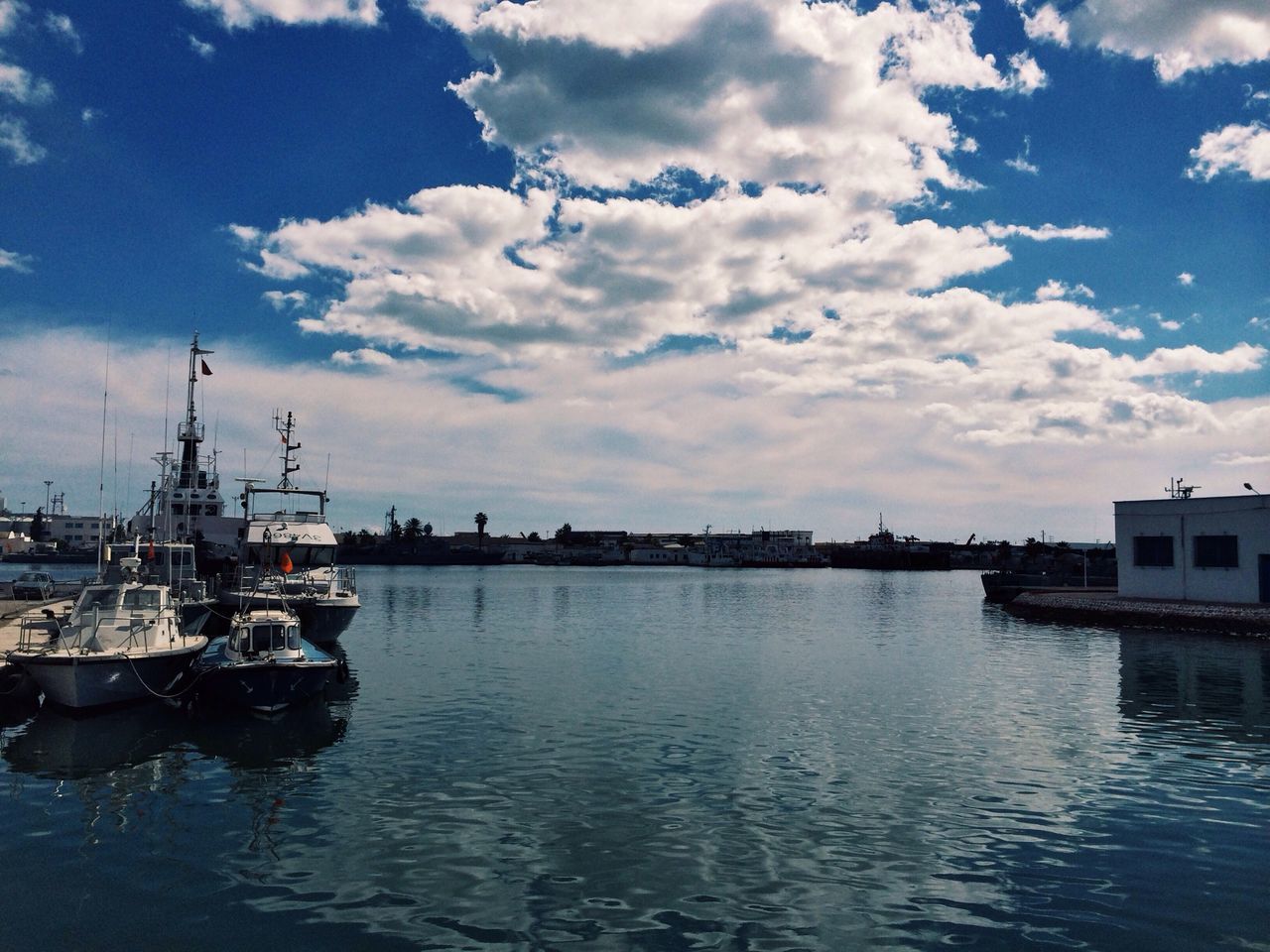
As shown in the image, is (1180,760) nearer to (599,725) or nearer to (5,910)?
(599,725)

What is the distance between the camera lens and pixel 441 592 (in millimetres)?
106375

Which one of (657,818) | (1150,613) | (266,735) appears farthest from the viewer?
(1150,613)

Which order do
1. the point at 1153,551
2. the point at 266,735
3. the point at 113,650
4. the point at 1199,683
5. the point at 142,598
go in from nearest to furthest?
the point at 266,735 → the point at 113,650 → the point at 142,598 → the point at 1199,683 → the point at 1153,551

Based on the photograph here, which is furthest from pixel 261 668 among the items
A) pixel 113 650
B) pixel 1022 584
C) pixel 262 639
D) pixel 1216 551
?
pixel 1022 584

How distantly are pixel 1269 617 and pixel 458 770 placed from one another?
52411mm

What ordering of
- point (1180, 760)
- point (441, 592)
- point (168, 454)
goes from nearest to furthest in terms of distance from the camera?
point (1180, 760)
point (168, 454)
point (441, 592)

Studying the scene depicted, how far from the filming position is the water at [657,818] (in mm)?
12023

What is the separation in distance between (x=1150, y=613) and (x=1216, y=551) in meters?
7.53

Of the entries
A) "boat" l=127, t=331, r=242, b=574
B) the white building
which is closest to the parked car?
"boat" l=127, t=331, r=242, b=574

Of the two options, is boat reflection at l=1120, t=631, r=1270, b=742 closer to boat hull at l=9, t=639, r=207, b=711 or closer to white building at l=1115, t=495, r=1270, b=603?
white building at l=1115, t=495, r=1270, b=603

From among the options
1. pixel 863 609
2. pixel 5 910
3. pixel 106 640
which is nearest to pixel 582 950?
pixel 5 910

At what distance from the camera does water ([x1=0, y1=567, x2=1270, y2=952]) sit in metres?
12.0

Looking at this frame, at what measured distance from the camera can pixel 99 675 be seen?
1000 inches

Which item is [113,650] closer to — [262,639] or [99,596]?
[99,596]
